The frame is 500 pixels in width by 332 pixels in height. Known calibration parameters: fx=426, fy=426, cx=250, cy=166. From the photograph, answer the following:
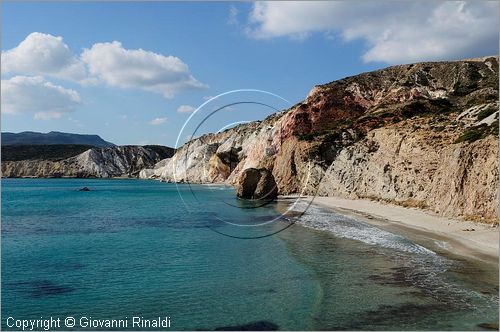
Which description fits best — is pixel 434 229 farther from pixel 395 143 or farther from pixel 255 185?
pixel 255 185

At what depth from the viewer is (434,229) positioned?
104ft

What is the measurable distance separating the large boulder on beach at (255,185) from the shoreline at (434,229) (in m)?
19.1

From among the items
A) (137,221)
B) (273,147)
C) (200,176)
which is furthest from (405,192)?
(200,176)

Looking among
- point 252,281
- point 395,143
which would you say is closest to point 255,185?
point 395,143

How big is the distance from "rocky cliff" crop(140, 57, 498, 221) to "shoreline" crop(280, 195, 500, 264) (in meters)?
1.54

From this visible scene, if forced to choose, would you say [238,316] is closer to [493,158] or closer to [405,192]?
[493,158]

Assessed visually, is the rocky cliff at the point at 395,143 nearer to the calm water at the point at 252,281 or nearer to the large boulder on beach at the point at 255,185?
the large boulder on beach at the point at 255,185

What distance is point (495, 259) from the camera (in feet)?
71.5

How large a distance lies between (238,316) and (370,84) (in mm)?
93239

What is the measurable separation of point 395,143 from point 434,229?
75.4 ft

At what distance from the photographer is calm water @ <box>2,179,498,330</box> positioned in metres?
14.9

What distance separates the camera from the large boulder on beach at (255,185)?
67.6 metres

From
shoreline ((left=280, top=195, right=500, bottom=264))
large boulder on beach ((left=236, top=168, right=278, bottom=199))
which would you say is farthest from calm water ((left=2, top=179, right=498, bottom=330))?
large boulder on beach ((left=236, top=168, right=278, bottom=199))

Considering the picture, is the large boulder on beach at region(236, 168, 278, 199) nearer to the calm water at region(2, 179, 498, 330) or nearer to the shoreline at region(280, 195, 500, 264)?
the shoreline at region(280, 195, 500, 264)
